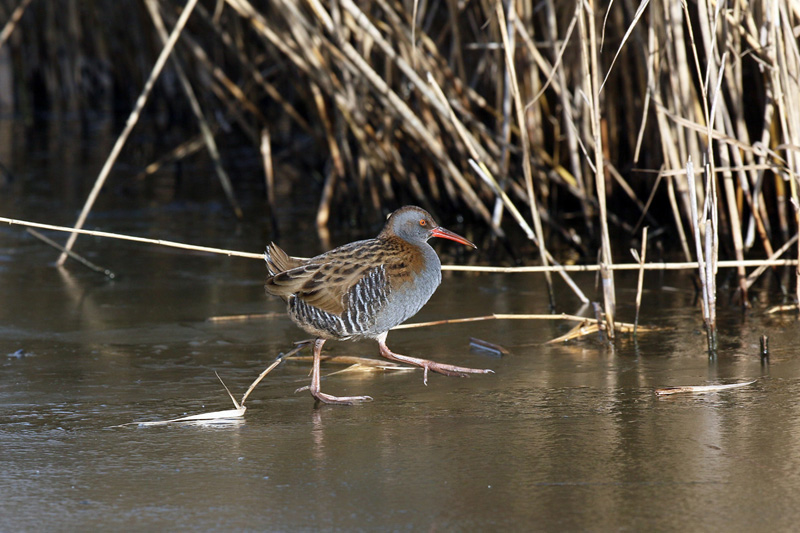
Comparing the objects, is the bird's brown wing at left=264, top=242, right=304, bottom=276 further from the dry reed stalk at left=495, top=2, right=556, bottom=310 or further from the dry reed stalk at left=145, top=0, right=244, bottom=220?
the dry reed stalk at left=145, top=0, right=244, bottom=220

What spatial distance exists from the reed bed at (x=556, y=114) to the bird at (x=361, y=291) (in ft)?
2.67

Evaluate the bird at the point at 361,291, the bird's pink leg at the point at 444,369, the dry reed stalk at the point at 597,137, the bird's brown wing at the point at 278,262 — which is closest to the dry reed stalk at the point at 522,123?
the dry reed stalk at the point at 597,137

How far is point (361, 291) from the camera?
4.12 m

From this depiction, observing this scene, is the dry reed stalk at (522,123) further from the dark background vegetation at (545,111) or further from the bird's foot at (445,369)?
the bird's foot at (445,369)

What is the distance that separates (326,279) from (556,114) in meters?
3.51

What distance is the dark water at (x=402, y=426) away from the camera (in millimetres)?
2836

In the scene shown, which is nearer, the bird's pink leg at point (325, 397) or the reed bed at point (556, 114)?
the bird's pink leg at point (325, 397)

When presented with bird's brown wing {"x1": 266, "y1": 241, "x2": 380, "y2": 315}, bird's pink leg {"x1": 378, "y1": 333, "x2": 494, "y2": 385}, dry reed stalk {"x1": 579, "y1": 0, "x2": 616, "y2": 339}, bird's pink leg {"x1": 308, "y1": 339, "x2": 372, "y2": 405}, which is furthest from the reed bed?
bird's pink leg {"x1": 308, "y1": 339, "x2": 372, "y2": 405}

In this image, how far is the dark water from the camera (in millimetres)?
2836

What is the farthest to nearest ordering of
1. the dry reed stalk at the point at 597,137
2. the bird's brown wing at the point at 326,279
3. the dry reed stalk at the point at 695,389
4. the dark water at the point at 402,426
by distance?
1. the dry reed stalk at the point at 597,137
2. the bird's brown wing at the point at 326,279
3. the dry reed stalk at the point at 695,389
4. the dark water at the point at 402,426

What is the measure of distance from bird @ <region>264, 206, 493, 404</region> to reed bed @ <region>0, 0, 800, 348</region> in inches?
32.0

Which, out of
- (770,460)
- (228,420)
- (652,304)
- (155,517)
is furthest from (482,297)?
(155,517)

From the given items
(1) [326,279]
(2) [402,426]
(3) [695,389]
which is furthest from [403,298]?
(3) [695,389]

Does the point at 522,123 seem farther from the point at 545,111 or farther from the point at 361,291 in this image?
the point at 545,111
